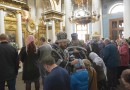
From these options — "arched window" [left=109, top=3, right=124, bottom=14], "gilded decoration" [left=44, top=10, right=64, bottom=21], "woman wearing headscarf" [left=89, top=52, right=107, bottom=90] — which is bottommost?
"woman wearing headscarf" [left=89, top=52, right=107, bottom=90]

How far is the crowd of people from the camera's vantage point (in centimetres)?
302

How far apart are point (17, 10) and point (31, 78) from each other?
21.1 ft

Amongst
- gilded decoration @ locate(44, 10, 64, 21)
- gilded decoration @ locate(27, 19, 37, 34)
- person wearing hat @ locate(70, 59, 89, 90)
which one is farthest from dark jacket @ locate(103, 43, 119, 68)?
gilded decoration @ locate(44, 10, 64, 21)

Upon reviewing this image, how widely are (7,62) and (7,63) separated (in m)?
0.02

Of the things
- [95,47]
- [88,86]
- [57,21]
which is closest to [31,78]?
[88,86]

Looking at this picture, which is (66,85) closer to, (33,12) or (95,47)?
(95,47)

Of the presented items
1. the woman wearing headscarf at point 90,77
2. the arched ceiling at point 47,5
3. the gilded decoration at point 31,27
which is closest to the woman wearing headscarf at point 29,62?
the woman wearing headscarf at point 90,77

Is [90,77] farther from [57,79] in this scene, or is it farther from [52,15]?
[52,15]

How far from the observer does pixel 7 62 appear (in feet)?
16.0

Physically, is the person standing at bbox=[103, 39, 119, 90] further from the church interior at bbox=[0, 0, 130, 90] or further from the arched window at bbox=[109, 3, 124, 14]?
the arched window at bbox=[109, 3, 124, 14]

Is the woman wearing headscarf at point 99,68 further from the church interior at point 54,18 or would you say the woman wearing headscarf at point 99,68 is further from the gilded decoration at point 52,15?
the gilded decoration at point 52,15

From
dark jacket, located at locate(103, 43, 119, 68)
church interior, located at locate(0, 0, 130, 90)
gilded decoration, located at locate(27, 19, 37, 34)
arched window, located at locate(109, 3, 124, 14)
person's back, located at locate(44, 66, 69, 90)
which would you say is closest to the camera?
person's back, located at locate(44, 66, 69, 90)

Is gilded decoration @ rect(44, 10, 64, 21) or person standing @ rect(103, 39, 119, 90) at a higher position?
gilded decoration @ rect(44, 10, 64, 21)

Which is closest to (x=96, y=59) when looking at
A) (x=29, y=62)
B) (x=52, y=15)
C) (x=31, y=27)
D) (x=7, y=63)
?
(x=29, y=62)
